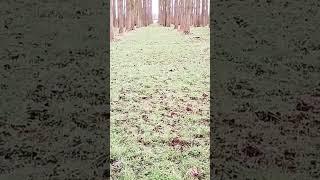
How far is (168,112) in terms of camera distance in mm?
7020

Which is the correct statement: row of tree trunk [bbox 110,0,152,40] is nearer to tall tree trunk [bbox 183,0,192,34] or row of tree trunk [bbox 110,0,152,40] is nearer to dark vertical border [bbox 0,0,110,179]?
dark vertical border [bbox 0,0,110,179]

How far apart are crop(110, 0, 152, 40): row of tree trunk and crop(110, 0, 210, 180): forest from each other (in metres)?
0.04

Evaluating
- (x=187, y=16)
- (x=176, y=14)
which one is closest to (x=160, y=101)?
(x=187, y=16)

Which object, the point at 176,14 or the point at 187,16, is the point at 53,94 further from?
the point at 176,14

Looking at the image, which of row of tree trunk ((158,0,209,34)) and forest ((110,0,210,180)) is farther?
row of tree trunk ((158,0,209,34))

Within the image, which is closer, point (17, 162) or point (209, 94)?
point (17, 162)

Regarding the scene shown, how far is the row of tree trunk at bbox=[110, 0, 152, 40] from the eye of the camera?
13.9m

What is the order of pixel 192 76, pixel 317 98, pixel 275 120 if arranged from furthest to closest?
pixel 192 76 < pixel 317 98 < pixel 275 120

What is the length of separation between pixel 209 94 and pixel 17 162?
3502 mm

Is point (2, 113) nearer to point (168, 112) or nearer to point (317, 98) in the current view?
point (168, 112)

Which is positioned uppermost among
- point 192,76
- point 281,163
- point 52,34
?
point 52,34

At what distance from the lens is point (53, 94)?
Result: 7430 millimetres

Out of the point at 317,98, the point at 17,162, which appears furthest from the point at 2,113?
the point at 317,98

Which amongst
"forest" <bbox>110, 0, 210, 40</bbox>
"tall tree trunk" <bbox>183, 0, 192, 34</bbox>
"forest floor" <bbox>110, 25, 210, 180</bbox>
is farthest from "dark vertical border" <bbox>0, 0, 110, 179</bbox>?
"tall tree trunk" <bbox>183, 0, 192, 34</bbox>
